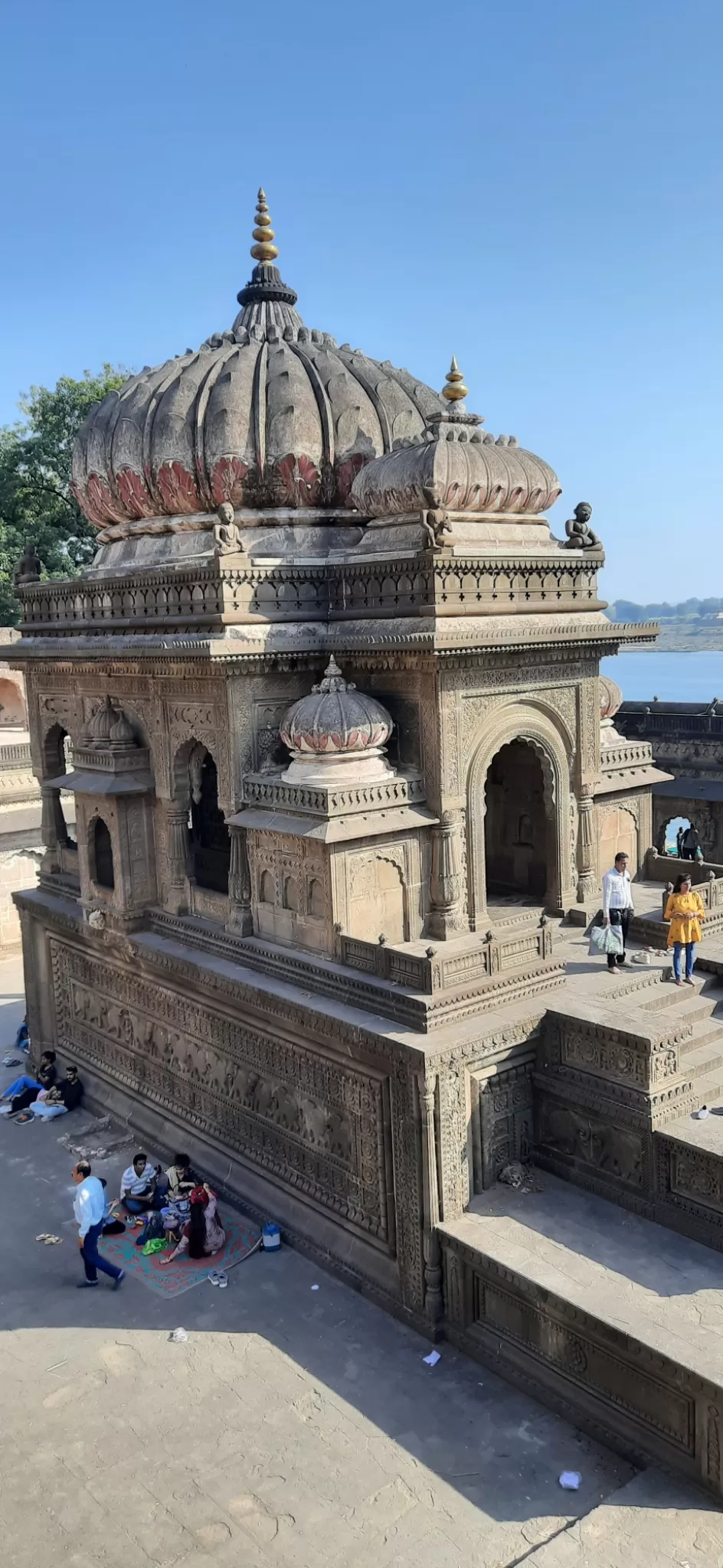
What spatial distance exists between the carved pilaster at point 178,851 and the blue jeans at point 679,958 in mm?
4910

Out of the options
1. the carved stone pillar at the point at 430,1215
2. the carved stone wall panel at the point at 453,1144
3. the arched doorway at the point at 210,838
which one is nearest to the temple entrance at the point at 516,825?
the arched doorway at the point at 210,838

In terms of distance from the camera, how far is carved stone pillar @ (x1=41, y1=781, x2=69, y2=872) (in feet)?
46.7

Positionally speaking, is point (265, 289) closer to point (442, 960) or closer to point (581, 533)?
point (581, 533)

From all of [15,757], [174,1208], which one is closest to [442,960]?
[174,1208]

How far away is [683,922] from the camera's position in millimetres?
9281

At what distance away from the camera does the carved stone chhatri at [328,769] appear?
29.0 feet

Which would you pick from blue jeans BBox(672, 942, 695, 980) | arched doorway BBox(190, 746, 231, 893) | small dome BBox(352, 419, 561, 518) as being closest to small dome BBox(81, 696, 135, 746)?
arched doorway BBox(190, 746, 231, 893)

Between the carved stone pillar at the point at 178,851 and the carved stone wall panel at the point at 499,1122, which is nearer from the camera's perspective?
the carved stone wall panel at the point at 499,1122

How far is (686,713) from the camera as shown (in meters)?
19.0

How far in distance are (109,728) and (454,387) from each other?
493 centimetres

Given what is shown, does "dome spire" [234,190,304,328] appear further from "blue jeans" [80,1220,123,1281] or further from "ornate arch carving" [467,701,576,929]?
"blue jeans" [80,1220,123,1281]

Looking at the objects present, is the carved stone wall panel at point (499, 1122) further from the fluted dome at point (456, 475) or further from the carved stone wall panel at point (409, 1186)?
the fluted dome at point (456, 475)

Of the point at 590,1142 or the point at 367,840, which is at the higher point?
the point at 367,840

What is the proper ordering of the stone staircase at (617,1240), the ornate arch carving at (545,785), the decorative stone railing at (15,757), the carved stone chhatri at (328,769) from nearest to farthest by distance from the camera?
the stone staircase at (617,1240), the carved stone chhatri at (328,769), the ornate arch carving at (545,785), the decorative stone railing at (15,757)
